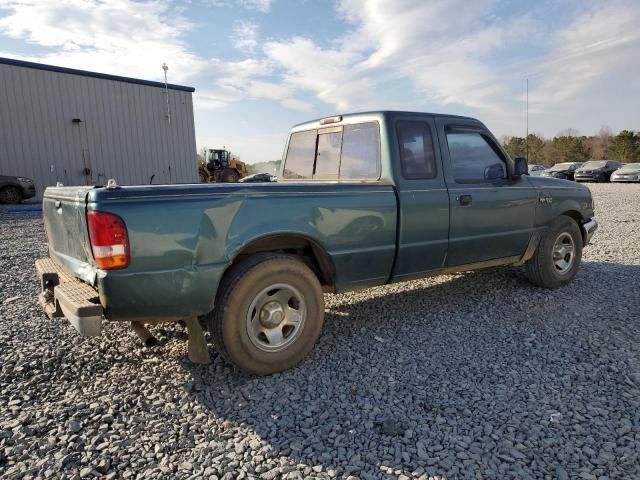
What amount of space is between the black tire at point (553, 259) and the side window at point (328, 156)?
257 centimetres

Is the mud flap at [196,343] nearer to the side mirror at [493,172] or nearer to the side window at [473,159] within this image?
the side window at [473,159]

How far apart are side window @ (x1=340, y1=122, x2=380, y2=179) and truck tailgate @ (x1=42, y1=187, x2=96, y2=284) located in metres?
2.28

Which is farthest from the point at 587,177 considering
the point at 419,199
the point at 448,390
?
the point at 448,390

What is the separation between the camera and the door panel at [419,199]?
3.80 meters

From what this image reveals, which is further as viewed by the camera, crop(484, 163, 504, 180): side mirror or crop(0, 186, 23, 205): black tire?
crop(0, 186, 23, 205): black tire

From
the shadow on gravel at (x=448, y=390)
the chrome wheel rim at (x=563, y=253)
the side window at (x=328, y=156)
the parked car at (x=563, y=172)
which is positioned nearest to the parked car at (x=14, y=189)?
the side window at (x=328, y=156)

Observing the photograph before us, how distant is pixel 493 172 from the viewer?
445cm

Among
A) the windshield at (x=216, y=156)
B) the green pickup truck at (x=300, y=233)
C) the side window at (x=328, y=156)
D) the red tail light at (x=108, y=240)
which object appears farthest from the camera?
the windshield at (x=216, y=156)

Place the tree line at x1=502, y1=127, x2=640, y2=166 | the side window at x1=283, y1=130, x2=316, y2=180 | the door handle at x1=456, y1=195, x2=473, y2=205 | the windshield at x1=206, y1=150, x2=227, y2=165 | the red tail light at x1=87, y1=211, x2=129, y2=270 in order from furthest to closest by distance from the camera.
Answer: the tree line at x1=502, y1=127, x2=640, y2=166 → the windshield at x1=206, y1=150, x2=227, y2=165 → the side window at x1=283, y1=130, x2=316, y2=180 → the door handle at x1=456, y1=195, x2=473, y2=205 → the red tail light at x1=87, y1=211, x2=129, y2=270

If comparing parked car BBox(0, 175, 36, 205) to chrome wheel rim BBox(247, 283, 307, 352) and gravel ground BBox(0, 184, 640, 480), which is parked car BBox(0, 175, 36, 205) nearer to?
gravel ground BBox(0, 184, 640, 480)

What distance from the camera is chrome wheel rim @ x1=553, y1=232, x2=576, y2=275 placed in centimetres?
521

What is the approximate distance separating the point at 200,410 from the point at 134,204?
1.36 m

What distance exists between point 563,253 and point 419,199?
8.27 feet

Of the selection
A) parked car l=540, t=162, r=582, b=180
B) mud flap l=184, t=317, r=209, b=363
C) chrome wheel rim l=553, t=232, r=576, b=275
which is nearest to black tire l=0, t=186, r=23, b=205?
mud flap l=184, t=317, r=209, b=363
